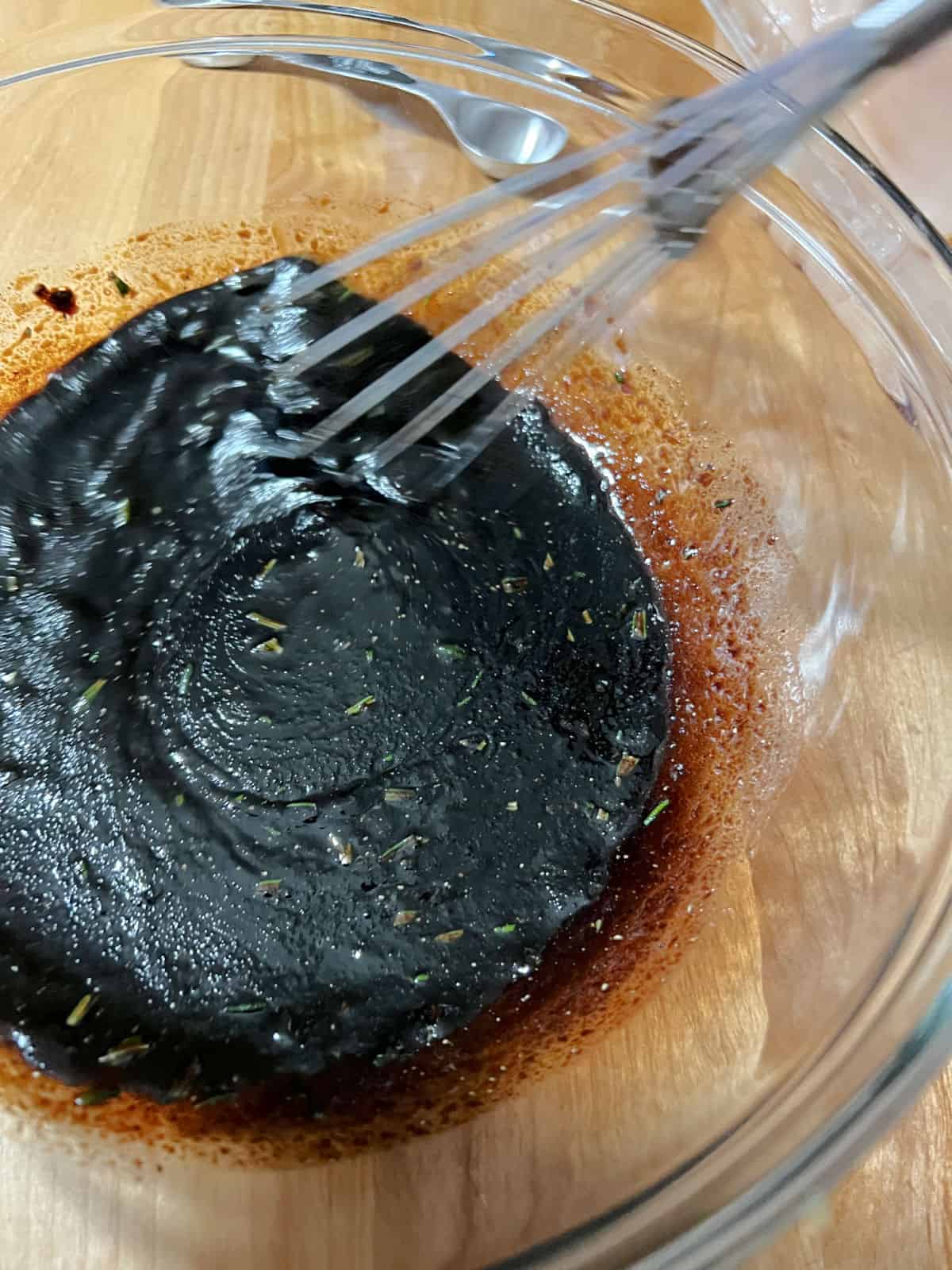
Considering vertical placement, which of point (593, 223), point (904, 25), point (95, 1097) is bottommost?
point (95, 1097)

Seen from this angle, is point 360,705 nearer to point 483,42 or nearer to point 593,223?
point 593,223

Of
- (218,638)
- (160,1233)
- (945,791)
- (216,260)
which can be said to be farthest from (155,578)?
(945,791)

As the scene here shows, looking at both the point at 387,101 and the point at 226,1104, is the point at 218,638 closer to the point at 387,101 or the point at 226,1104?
the point at 226,1104

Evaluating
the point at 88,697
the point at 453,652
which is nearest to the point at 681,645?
the point at 453,652

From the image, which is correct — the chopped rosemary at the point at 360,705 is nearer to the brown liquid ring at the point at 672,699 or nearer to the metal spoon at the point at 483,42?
the brown liquid ring at the point at 672,699

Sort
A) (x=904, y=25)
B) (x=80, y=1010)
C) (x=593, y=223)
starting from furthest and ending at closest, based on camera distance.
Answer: (x=593, y=223) < (x=80, y=1010) < (x=904, y=25)

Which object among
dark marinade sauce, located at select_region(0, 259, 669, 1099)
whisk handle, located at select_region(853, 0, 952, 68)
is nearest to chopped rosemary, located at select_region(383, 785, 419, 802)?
dark marinade sauce, located at select_region(0, 259, 669, 1099)
